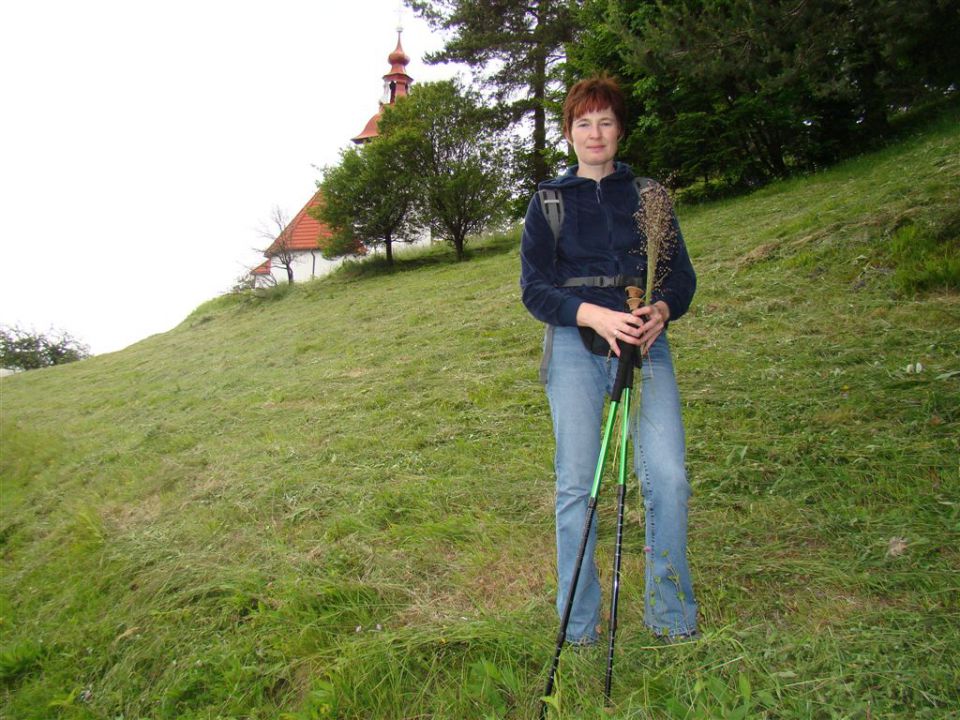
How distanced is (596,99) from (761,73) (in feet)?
13.0

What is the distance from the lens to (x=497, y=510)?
3.70m

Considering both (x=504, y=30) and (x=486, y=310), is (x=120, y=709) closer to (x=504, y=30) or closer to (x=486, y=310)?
(x=486, y=310)

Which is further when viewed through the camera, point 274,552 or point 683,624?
point 274,552

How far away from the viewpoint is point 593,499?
6.82ft

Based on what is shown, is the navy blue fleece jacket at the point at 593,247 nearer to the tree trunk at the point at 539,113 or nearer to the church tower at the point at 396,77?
the tree trunk at the point at 539,113

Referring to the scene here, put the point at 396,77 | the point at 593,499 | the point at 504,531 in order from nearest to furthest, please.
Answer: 1. the point at 593,499
2. the point at 504,531
3. the point at 396,77

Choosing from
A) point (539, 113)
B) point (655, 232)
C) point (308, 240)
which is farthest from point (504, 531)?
point (308, 240)

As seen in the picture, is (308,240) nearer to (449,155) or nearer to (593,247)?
(449,155)

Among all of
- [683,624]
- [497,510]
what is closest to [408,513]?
[497,510]

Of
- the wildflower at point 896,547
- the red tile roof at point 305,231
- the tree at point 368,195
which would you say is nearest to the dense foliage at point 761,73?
the wildflower at point 896,547

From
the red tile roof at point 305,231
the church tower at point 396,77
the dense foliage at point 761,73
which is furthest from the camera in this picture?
the church tower at point 396,77

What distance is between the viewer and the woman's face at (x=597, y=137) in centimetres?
236

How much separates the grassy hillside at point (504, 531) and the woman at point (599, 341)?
0.27m

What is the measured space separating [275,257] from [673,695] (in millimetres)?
21842
